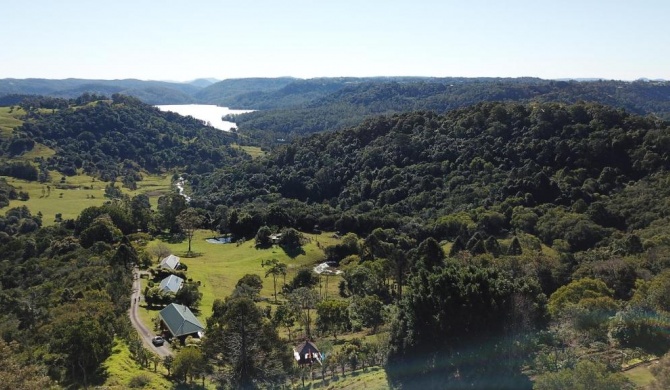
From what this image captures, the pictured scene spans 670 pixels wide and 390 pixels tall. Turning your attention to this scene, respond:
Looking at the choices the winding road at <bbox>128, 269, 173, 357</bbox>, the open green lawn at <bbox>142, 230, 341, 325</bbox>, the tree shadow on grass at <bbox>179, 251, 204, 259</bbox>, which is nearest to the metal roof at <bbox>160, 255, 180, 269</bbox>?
the open green lawn at <bbox>142, 230, 341, 325</bbox>

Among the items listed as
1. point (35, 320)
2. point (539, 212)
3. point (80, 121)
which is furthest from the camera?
point (80, 121)

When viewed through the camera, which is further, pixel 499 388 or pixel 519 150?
pixel 519 150

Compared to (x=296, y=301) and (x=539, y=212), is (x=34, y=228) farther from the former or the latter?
(x=539, y=212)

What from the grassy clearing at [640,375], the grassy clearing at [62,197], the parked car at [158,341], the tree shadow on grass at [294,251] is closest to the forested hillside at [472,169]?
the tree shadow on grass at [294,251]

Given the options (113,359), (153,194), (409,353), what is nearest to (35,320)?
(113,359)

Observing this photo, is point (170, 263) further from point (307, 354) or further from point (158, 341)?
point (307, 354)

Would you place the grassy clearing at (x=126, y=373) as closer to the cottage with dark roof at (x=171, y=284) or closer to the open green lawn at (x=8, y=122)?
the cottage with dark roof at (x=171, y=284)

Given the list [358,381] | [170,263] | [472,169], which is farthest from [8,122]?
[358,381]

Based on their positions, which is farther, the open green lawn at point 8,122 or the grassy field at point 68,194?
the open green lawn at point 8,122
